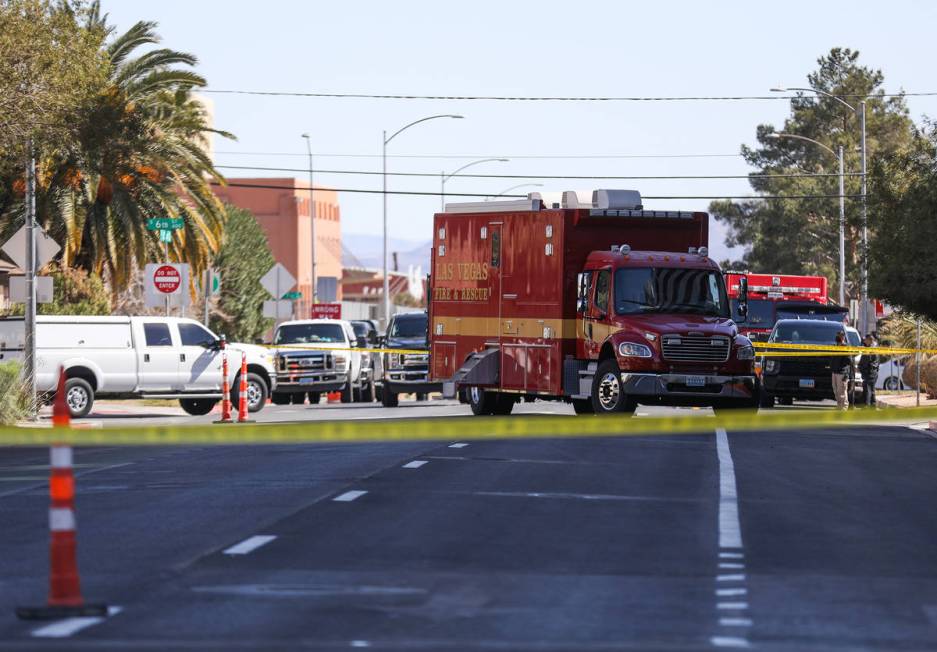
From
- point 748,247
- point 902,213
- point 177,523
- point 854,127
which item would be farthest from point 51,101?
point 748,247

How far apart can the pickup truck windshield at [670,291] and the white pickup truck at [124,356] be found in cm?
1040

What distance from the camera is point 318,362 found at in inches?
1629

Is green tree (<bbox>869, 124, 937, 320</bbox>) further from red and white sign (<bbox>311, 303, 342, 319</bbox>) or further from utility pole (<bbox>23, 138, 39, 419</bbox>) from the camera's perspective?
red and white sign (<bbox>311, 303, 342, 319</bbox>)

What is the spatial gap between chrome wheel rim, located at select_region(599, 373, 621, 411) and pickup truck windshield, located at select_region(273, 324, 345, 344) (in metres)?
15.8

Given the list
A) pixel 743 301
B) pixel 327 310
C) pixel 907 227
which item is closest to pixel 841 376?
pixel 907 227

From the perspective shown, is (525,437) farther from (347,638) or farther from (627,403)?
(347,638)

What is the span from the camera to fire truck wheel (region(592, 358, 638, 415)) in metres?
27.1

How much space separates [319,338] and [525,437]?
17521mm

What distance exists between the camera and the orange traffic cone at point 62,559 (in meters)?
9.70

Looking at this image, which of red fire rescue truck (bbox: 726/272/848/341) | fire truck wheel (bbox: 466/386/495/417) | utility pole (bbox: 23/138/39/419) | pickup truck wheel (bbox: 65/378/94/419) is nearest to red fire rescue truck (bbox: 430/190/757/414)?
fire truck wheel (bbox: 466/386/495/417)

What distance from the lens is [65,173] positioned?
43531 mm

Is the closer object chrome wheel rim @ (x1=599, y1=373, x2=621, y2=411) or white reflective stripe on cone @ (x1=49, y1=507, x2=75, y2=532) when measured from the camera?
white reflective stripe on cone @ (x1=49, y1=507, x2=75, y2=532)

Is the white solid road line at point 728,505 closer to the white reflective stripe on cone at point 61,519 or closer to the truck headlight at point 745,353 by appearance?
the truck headlight at point 745,353

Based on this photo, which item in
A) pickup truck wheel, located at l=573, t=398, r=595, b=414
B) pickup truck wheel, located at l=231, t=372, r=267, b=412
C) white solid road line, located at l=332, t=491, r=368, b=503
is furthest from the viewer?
pickup truck wheel, located at l=231, t=372, r=267, b=412
